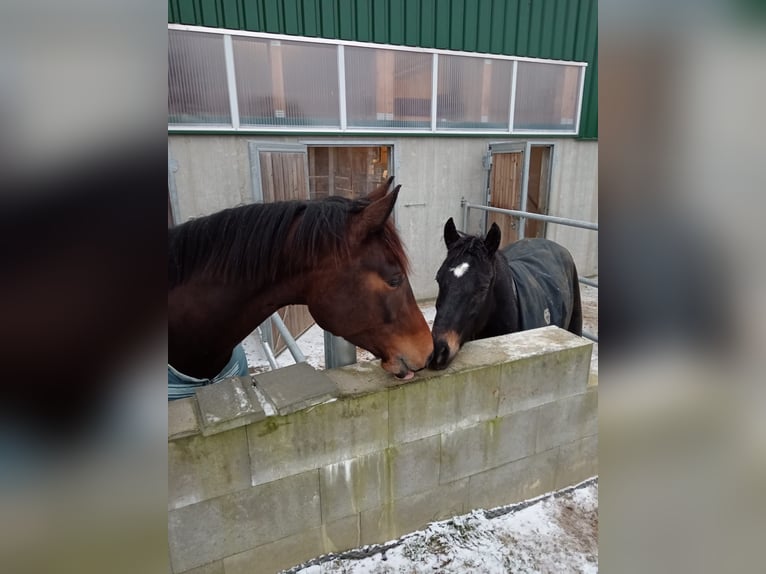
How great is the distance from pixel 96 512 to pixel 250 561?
137 centimetres

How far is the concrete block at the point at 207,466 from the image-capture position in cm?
119

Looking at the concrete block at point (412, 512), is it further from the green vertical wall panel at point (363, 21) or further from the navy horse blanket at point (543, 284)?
the green vertical wall panel at point (363, 21)

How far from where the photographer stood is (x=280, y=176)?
4.04 meters

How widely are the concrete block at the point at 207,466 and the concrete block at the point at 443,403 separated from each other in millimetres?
513

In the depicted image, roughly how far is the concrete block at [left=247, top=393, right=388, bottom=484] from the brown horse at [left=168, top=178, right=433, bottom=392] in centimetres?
26

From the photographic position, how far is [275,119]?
14.4ft

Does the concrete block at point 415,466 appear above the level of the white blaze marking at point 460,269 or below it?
below

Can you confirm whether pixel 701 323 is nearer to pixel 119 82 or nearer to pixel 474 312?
pixel 119 82

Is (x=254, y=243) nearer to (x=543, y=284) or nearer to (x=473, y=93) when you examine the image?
(x=543, y=284)

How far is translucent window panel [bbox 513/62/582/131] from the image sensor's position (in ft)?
18.5

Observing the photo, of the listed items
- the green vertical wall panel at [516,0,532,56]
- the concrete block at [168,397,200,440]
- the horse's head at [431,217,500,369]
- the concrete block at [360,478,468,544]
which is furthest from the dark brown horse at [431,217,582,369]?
the green vertical wall panel at [516,0,532,56]

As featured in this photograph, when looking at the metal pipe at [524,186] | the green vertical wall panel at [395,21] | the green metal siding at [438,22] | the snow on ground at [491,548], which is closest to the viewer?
the snow on ground at [491,548]

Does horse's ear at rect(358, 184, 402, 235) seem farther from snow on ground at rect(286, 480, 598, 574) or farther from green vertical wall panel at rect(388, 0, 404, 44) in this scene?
green vertical wall panel at rect(388, 0, 404, 44)

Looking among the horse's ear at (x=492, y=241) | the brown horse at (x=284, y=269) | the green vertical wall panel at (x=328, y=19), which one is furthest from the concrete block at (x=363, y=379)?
the green vertical wall panel at (x=328, y=19)
